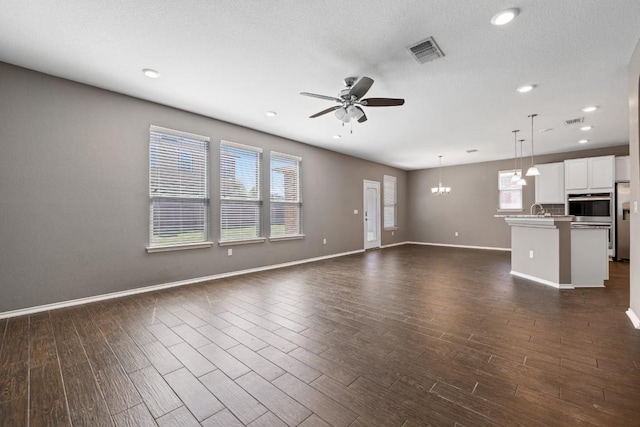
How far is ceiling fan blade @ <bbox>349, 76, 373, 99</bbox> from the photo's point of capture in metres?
2.80

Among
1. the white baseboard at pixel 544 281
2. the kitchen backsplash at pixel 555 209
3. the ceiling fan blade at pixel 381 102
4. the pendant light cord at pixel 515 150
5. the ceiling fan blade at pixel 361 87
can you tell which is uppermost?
the pendant light cord at pixel 515 150

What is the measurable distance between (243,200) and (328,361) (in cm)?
372

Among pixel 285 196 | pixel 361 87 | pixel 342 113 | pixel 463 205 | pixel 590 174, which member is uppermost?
pixel 361 87

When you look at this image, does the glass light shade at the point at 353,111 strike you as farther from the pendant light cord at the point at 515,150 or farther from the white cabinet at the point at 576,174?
the white cabinet at the point at 576,174

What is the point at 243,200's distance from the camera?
203 inches

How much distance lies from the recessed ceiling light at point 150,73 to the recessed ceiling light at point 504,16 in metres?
3.59

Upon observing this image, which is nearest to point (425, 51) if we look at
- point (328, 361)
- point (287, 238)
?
point (328, 361)

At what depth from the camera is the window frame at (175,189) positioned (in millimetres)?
4051

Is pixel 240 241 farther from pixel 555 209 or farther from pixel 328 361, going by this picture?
pixel 555 209

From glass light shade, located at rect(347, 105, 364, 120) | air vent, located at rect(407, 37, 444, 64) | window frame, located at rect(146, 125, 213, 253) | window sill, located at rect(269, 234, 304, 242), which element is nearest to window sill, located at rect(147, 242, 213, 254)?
window frame, located at rect(146, 125, 213, 253)

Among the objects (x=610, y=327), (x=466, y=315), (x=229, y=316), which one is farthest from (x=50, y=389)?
(x=610, y=327)

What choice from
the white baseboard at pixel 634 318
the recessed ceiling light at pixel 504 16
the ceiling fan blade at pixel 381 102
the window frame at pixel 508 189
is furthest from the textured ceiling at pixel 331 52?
the window frame at pixel 508 189

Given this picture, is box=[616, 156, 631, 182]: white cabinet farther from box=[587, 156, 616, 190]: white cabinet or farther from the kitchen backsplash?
the kitchen backsplash

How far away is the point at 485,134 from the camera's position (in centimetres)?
568
